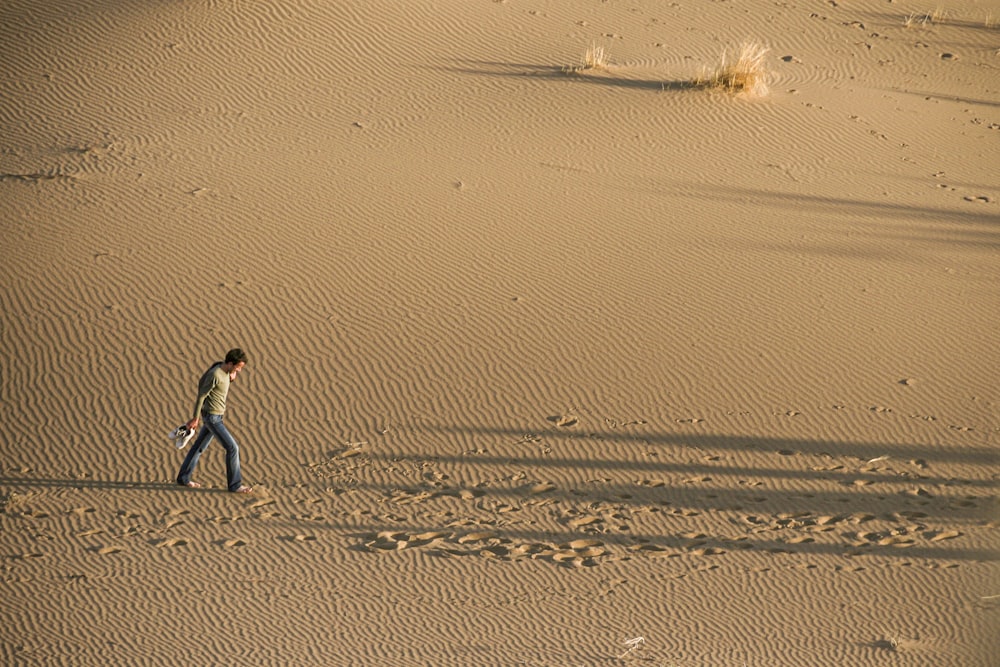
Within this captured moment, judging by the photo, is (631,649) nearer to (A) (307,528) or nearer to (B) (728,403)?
(A) (307,528)

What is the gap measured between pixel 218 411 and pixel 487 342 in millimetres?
2904

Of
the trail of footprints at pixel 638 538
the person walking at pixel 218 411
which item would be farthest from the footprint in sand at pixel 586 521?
the person walking at pixel 218 411

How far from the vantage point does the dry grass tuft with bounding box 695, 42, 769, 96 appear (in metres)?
14.7

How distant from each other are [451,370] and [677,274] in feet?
9.00

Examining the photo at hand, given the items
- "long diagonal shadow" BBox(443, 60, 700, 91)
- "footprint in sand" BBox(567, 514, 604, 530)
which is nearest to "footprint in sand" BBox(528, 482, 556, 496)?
"footprint in sand" BBox(567, 514, 604, 530)

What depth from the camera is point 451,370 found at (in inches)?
388

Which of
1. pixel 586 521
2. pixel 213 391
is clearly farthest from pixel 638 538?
pixel 213 391

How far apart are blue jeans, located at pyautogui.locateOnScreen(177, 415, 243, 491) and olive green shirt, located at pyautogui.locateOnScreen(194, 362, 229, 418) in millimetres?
59

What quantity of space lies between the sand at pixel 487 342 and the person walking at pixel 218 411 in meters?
0.29

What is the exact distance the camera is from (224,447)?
8250 millimetres

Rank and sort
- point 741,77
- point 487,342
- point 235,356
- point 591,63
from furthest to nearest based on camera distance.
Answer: point 591,63 → point 741,77 → point 487,342 → point 235,356

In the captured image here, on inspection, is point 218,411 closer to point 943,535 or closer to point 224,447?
point 224,447

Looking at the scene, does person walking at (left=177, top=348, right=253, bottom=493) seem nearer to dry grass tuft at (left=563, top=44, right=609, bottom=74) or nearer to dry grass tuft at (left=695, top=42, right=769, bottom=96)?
dry grass tuft at (left=563, top=44, right=609, bottom=74)

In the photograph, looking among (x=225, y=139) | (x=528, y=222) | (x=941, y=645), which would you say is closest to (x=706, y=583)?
(x=941, y=645)
